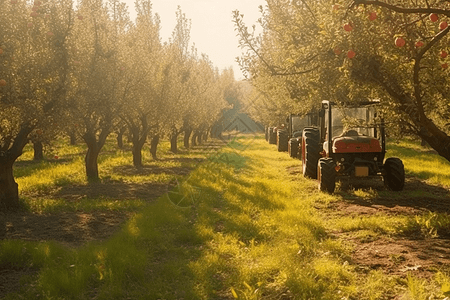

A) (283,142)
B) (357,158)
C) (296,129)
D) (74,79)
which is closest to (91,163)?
(74,79)

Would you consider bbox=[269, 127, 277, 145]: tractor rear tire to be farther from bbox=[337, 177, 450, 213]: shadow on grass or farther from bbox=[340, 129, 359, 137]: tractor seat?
bbox=[340, 129, 359, 137]: tractor seat

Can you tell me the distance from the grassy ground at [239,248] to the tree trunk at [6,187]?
0.54 meters

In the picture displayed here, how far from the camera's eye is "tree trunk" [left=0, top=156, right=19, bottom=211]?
9547 mm

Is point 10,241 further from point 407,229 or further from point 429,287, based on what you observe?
point 407,229

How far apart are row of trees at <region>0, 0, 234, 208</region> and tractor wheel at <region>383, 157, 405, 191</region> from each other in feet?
27.0

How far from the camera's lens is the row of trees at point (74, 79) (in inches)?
353

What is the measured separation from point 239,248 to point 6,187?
5877 mm

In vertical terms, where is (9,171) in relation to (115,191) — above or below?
above

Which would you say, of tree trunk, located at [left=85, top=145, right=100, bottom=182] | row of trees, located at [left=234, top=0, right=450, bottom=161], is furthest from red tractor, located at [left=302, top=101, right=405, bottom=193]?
tree trunk, located at [left=85, top=145, right=100, bottom=182]

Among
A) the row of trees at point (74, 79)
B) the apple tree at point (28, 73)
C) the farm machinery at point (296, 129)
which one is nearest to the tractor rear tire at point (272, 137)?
the farm machinery at point (296, 129)

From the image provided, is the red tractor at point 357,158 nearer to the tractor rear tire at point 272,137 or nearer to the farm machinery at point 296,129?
the farm machinery at point 296,129

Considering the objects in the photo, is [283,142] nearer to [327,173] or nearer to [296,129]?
[296,129]

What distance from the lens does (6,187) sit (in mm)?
9617

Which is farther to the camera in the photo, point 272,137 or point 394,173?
point 272,137
